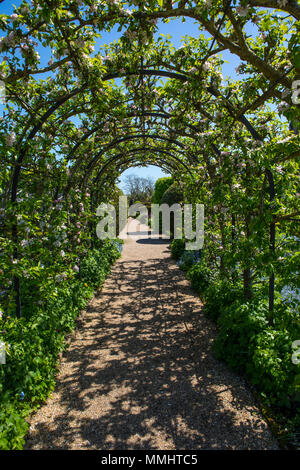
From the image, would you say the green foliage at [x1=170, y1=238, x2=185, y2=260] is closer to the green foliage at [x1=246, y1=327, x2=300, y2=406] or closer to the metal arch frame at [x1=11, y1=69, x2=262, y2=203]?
the metal arch frame at [x1=11, y1=69, x2=262, y2=203]

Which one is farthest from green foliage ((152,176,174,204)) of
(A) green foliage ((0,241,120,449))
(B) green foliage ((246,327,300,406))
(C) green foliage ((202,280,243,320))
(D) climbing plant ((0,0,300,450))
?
(B) green foliage ((246,327,300,406))

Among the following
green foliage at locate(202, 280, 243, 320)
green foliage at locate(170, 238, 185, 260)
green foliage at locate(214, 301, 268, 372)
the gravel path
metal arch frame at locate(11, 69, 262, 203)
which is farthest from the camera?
green foliage at locate(170, 238, 185, 260)

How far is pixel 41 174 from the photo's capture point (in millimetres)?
3645

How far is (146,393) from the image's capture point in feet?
9.05

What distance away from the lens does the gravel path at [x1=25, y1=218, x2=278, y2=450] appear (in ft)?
7.24

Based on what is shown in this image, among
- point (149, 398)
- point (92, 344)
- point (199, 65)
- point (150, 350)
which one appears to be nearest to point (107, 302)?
point (92, 344)

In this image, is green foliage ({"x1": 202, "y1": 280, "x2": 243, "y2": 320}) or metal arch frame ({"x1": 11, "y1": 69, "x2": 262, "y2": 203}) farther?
green foliage ({"x1": 202, "y1": 280, "x2": 243, "y2": 320})

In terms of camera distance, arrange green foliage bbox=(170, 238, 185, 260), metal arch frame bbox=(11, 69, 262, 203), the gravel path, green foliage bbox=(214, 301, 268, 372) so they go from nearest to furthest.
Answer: the gravel path, green foliage bbox=(214, 301, 268, 372), metal arch frame bbox=(11, 69, 262, 203), green foliage bbox=(170, 238, 185, 260)

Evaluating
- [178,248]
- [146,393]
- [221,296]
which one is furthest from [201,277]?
[178,248]

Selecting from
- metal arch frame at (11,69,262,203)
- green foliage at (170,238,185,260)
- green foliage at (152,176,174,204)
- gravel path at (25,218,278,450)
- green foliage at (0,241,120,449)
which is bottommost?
gravel path at (25,218,278,450)

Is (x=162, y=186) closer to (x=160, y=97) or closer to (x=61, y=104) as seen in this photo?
(x=160, y=97)
